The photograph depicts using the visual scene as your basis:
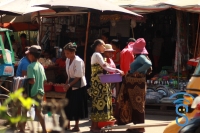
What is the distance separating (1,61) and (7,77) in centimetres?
49

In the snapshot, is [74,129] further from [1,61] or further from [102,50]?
[1,61]

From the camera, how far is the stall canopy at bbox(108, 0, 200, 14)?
11.8m

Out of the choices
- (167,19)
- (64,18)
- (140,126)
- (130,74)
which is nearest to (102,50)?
(130,74)

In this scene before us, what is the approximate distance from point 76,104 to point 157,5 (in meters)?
4.45

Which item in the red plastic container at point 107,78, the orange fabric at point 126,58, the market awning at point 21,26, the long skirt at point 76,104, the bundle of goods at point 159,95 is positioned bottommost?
the bundle of goods at point 159,95

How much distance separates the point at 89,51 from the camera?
12367mm

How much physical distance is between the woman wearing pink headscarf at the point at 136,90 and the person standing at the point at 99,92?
238 millimetres

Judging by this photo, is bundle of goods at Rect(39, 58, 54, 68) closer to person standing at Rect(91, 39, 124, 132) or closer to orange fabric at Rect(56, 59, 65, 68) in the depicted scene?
orange fabric at Rect(56, 59, 65, 68)

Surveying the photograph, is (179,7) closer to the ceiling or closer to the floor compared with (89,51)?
closer to the ceiling

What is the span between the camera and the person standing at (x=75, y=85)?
28.3ft

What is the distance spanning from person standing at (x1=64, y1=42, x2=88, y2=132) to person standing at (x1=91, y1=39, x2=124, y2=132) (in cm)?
20

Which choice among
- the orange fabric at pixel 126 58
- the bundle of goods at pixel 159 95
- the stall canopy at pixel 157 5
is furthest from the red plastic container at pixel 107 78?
the stall canopy at pixel 157 5

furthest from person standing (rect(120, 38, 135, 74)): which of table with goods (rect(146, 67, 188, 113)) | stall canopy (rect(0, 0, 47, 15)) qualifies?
stall canopy (rect(0, 0, 47, 15))

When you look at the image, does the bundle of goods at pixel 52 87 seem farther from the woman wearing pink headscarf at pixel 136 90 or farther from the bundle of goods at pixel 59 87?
the woman wearing pink headscarf at pixel 136 90
